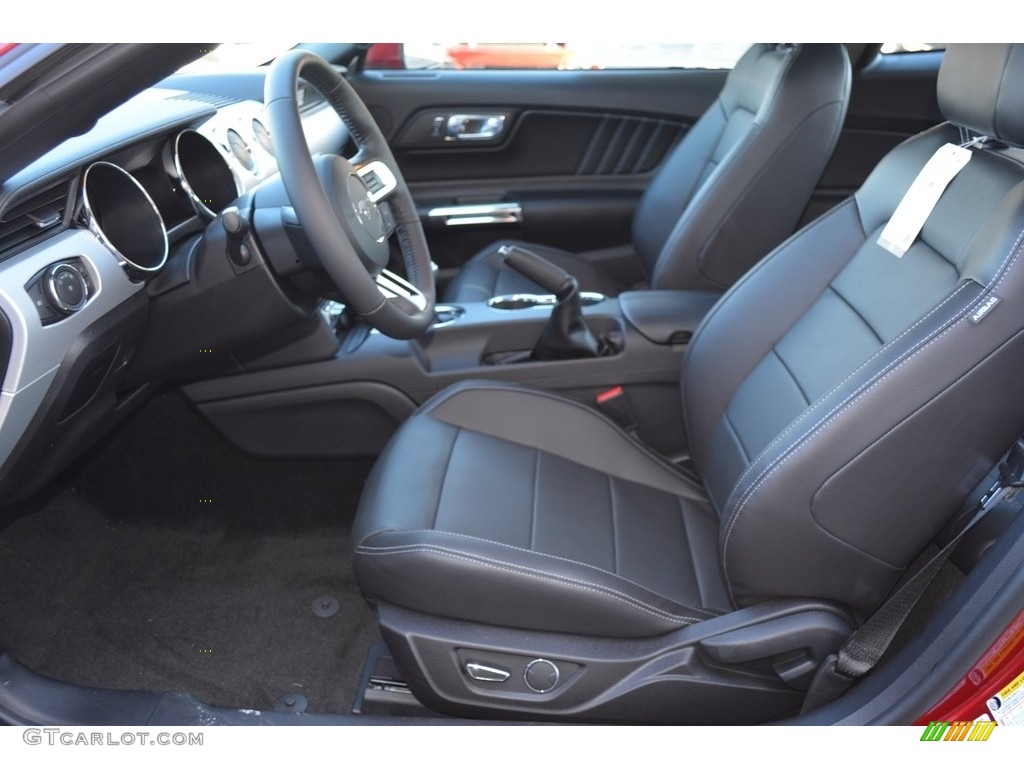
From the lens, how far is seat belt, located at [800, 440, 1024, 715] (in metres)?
1.20

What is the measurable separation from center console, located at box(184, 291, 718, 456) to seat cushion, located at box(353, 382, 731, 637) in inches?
8.7

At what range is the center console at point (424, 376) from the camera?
186cm

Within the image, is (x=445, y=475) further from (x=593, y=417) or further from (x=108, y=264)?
(x=108, y=264)

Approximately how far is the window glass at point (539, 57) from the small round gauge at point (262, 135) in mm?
825

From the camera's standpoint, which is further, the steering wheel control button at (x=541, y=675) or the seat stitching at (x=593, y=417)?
the seat stitching at (x=593, y=417)

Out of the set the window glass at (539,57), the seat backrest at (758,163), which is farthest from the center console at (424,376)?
the window glass at (539,57)

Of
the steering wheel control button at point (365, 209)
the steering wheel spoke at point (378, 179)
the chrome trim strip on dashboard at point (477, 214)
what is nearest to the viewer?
the steering wheel control button at point (365, 209)

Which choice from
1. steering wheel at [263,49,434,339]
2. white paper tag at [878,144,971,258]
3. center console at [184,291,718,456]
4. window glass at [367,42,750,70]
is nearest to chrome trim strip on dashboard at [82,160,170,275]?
steering wheel at [263,49,434,339]

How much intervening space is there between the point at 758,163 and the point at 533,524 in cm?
105

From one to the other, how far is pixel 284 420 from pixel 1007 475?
1.30 meters

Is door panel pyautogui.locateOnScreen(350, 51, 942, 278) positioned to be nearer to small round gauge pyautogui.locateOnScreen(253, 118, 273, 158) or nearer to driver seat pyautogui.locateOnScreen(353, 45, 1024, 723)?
small round gauge pyautogui.locateOnScreen(253, 118, 273, 158)

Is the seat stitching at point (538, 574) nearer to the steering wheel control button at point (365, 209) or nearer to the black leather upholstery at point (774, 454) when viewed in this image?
the black leather upholstery at point (774, 454)
